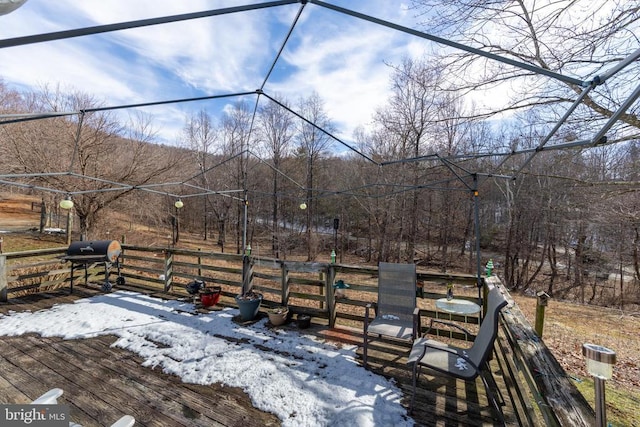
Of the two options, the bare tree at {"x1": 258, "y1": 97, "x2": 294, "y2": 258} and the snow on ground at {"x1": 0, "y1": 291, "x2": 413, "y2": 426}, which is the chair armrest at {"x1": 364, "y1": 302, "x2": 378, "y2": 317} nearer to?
the snow on ground at {"x1": 0, "y1": 291, "x2": 413, "y2": 426}

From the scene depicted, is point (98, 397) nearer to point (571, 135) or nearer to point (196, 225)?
point (571, 135)

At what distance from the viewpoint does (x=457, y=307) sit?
307cm

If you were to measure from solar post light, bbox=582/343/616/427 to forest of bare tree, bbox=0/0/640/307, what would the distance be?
5.90 feet

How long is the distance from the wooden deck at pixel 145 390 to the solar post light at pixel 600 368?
1505mm

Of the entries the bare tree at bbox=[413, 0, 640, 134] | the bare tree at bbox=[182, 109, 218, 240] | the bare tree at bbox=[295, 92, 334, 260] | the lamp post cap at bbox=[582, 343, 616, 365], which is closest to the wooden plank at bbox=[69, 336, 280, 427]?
the lamp post cap at bbox=[582, 343, 616, 365]

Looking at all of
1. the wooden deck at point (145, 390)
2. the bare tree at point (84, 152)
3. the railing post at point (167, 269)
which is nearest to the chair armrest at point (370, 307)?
the wooden deck at point (145, 390)

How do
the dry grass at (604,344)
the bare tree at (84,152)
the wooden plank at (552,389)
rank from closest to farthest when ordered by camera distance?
the wooden plank at (552,389)
the dry grass at (604,344)
the bare tree at (84,152)

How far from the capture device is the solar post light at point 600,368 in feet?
3.55

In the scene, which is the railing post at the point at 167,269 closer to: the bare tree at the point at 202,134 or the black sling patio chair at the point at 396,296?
the black sling patio chair at the point at 396,296

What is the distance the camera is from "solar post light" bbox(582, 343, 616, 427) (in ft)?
3.55

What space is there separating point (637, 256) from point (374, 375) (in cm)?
1392

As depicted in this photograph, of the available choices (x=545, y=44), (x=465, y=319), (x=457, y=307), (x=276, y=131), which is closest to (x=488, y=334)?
(x=457, y=307)

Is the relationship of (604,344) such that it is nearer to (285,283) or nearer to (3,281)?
(285,283)

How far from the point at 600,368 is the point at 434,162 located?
11153mm
